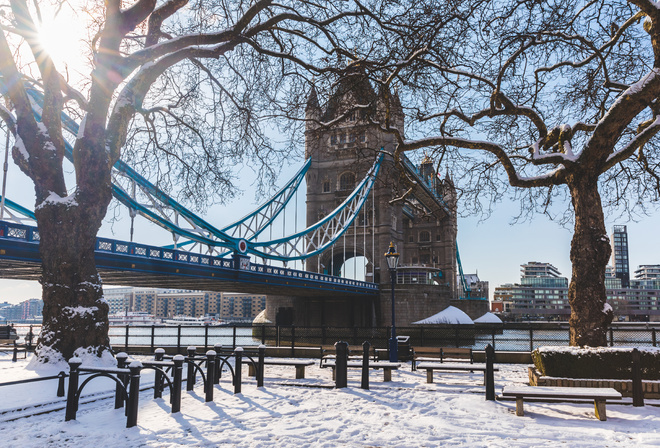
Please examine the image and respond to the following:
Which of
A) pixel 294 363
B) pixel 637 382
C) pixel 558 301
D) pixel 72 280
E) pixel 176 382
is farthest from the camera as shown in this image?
pixel 558 301

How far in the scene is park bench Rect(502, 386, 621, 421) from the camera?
6102mm

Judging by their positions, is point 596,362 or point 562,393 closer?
point 562,393

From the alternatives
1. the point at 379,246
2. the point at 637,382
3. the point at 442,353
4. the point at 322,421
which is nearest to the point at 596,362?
the point at 637,382

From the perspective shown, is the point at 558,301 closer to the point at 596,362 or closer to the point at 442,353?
the point at 442,353

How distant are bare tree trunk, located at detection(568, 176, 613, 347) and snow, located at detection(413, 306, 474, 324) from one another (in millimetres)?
35747

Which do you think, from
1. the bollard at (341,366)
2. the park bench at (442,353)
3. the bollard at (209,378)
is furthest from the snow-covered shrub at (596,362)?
the bollard at (209,378)

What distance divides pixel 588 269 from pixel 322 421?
507 centimetres

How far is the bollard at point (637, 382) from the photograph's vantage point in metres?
6.98

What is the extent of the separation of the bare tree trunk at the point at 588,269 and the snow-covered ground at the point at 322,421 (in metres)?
1.47

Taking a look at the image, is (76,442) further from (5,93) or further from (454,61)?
(454,61)

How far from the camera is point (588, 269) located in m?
8.45

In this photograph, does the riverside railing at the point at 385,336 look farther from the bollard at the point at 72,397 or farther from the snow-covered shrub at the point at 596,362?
the bollard at the point at 72,397

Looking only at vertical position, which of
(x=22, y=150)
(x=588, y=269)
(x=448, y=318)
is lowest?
(x=448, y=318)

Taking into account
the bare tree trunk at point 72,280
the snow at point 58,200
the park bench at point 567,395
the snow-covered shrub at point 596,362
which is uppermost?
the snow at point 58,200
